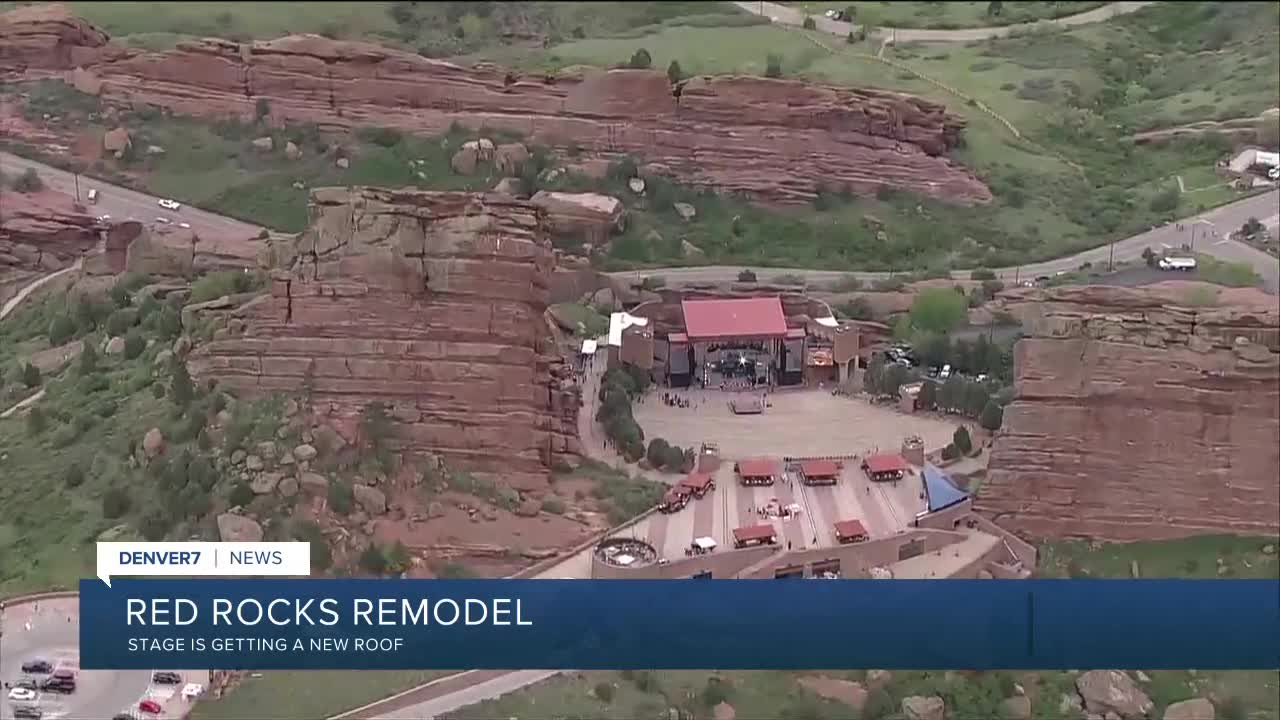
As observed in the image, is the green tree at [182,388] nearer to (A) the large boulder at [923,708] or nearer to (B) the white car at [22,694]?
(B) the white car at [22,694]

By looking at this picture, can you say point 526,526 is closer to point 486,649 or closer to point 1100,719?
point 486,649

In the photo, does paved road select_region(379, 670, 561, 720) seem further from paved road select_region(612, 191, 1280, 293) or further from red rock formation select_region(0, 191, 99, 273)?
red rock formation select_region(0, 191, 99, 273)

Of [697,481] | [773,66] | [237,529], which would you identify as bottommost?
[697,481]

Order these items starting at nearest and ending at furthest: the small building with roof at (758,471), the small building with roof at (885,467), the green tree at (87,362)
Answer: the green tree at (87,362)
the small building with roof at (758,471)
the small building with roof at (885,467)

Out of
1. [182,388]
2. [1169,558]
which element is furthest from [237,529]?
[1169,558]

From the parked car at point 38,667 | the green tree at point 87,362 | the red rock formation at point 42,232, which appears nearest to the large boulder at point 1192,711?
the parked car at point 38,667

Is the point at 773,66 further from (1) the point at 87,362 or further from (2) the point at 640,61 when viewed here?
(1) the point at 87,362
